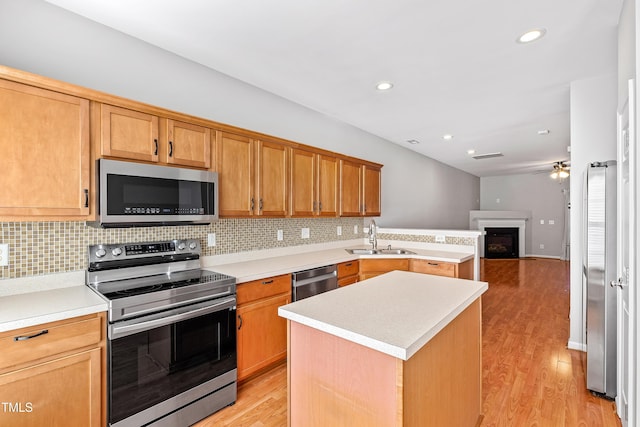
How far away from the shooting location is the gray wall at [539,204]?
8.73m

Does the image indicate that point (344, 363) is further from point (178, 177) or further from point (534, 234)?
point (534, 234)

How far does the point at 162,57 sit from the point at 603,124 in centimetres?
389

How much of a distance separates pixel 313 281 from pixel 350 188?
4.71 feet

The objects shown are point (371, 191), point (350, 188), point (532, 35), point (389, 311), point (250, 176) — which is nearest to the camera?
point (389, 311)

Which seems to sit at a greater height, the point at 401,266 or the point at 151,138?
the point at 151,138

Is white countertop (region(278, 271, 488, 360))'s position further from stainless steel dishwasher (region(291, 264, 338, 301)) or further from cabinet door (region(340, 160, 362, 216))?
cabinet door (region(340, 160, 362, 216))

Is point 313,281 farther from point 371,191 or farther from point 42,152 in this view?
point 42,152

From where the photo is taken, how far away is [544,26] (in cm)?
206

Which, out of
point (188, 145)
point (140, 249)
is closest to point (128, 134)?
point (188, 145)

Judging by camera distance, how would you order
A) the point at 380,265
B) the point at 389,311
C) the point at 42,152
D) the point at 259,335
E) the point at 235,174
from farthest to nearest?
the point at 380,265
the point at 235,174
the point at 259,335
the point at 42,152
the point at 389,311

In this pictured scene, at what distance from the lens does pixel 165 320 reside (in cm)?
180

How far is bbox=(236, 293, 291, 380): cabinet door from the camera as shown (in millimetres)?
2285

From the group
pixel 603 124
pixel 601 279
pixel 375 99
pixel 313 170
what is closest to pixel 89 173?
pixel 313 170

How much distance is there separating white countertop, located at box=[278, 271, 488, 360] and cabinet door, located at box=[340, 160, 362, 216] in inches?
74.1
